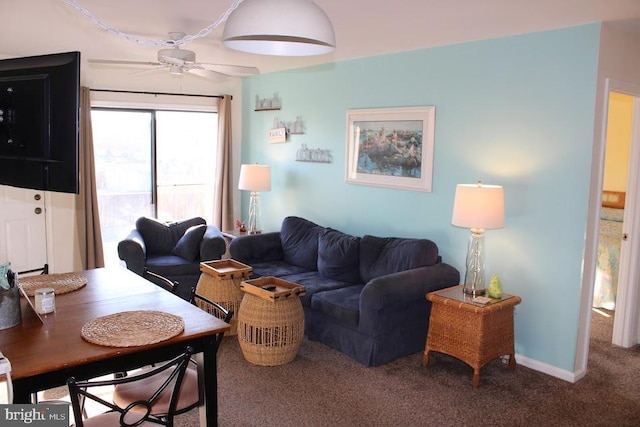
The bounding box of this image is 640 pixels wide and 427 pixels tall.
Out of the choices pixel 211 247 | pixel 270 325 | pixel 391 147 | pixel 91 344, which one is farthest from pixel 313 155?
pixel 91 344

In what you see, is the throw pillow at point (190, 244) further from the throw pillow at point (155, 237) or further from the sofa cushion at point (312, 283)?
the sofa cushion at point (312, 283)

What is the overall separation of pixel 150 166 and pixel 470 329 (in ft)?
13.9

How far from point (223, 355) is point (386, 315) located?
125 centimetres

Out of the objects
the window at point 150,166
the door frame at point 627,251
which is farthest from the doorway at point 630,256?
the window at point 150,166

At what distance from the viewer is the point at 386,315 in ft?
12.5

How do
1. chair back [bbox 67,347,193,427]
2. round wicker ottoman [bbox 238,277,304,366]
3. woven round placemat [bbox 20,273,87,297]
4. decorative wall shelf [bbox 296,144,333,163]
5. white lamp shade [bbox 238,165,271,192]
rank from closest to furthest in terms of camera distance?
chair back [bbox 67,347,193,427]
woven round placemat [bbox 20,273,87,297]
round wicker ottoman [bbox 238,277,304,366]
decorative wall shelf [bbox 296,144,333,163]
white lamp shade [bbox 238,165,271,192]

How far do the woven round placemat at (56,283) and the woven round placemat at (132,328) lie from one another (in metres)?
0.57

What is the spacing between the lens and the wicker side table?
11.7 feet

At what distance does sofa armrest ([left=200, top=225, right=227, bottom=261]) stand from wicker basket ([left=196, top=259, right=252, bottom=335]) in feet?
2.69

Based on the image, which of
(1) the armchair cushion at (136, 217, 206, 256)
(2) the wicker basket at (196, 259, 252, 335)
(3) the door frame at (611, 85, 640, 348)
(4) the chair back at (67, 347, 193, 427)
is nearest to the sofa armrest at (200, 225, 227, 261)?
(1) the armchair cushion at (136, 217, 206, 256)

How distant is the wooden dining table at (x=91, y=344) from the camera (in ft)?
6.49

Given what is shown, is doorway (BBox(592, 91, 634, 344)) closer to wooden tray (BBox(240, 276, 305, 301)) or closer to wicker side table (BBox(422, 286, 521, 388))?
wicker side table (BBox(422, 286, 521, 388))

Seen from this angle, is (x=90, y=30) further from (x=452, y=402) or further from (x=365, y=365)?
(x=452, y=402)

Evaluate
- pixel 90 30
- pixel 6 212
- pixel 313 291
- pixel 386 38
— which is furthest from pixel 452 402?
pixel 6 212
